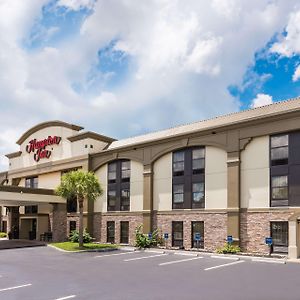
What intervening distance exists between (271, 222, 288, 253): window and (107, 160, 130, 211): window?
1577 centimetres

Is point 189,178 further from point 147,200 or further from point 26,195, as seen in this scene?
point 26,195

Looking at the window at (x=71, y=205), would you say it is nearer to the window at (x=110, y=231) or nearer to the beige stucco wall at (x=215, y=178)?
the window at (x=110, y=231)

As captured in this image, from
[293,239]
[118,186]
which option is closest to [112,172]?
[118,186]

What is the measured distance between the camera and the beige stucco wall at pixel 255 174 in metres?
29.9

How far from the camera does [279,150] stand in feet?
96.6

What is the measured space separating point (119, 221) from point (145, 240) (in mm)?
5884

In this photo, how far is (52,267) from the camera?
23938 millimetres

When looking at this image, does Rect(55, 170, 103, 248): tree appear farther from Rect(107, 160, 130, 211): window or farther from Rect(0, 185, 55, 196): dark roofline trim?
Rect(0, 185, 55, 196): dark roofline trim

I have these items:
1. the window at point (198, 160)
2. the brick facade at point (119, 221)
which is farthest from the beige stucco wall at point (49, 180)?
the window at point (198, 160)

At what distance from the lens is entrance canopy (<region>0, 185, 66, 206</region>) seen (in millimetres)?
38938

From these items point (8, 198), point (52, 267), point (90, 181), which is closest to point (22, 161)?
point (8, 198)

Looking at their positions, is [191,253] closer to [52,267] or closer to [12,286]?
[52,267]

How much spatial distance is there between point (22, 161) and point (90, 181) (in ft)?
70.2

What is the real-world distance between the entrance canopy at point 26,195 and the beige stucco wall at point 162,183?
12.3m
